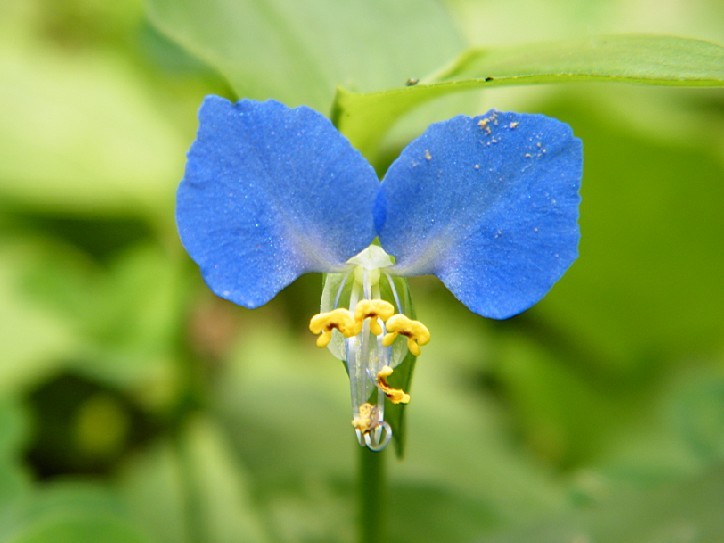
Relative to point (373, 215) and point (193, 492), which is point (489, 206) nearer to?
point (373, 215)

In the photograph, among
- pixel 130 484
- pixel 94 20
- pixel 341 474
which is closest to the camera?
pixel 341 474

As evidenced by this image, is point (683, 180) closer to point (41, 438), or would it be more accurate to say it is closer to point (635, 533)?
point (635, 533)

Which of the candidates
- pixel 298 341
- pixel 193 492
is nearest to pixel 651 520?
pixel 193 492

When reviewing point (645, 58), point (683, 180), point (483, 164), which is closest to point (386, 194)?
point (483, 164)

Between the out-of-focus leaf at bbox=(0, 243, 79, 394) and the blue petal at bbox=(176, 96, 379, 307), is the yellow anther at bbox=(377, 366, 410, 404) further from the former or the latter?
the out-of-focus leaf at bbox=(0, 243, 79, 394)

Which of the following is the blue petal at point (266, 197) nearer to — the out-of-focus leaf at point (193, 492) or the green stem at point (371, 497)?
the green stem at point (371, 497)

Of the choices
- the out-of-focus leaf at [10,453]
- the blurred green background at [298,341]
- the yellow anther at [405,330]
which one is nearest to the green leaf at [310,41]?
the blurred green background at [298,341]
